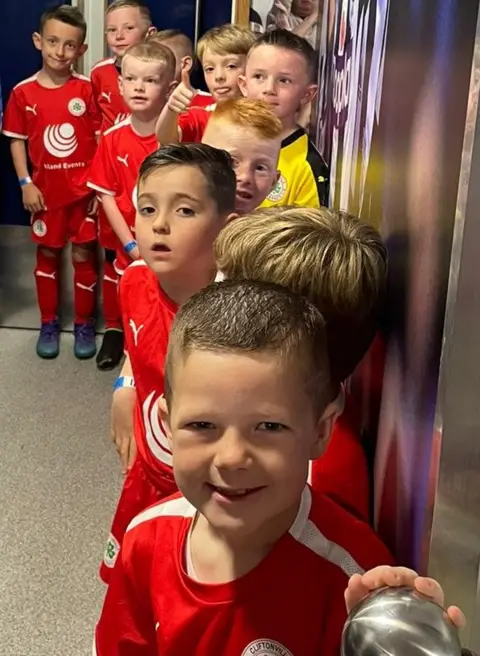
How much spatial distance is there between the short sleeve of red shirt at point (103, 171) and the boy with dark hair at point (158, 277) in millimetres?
1980

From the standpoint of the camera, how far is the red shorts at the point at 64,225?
13.1 ft

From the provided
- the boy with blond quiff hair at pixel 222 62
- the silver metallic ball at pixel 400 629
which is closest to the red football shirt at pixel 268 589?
the silver metallic ball at pixel 400 629

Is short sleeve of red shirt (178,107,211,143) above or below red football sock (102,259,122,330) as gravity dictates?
above

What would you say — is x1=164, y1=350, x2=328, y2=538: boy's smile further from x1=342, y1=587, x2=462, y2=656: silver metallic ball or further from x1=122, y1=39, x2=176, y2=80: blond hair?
x1=122, y1=39, x2=176, y2=80: blond hair

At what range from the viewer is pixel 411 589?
1.94ft

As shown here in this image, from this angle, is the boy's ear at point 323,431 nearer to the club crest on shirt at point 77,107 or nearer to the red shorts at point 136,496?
the red shorts at point 136,496

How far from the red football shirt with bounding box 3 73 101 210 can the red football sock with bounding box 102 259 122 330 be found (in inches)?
14.8

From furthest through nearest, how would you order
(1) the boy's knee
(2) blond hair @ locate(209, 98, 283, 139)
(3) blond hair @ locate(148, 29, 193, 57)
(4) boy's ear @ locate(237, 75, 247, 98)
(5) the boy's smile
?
(1) the boy's knee → (3) blond hair @ locate(148, 29, 193, 57) → (4) boy's ear @ locate(237, 75, 247, 98) → (2) blond hair @ locate(209, 98, 283, 139) → (5) the boy's smile

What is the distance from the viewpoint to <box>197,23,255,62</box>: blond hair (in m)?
3.13

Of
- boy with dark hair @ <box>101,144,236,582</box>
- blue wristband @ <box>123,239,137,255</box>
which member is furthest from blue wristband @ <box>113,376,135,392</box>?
blue wristband @ <box>123,239,137,255</box>

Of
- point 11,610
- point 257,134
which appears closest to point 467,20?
point 257,134

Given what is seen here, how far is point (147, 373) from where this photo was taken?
1606 mm

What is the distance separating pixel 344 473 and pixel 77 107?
10.4 feet

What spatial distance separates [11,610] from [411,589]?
1.88 meters
